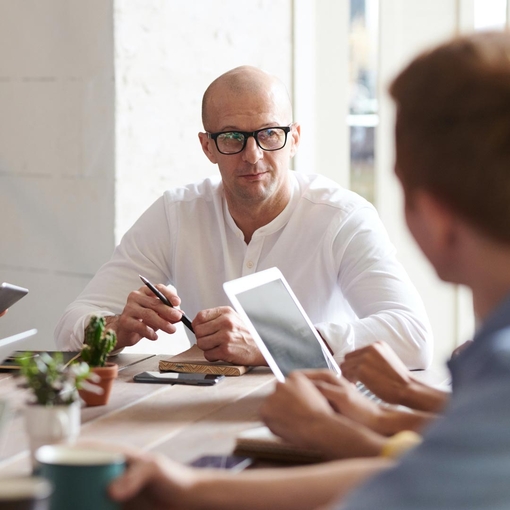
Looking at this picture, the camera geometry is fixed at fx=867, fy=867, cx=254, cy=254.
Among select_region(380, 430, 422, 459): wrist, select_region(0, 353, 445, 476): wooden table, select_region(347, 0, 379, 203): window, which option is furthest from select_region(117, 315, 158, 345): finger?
select_region(347, 0, 379, 203): window

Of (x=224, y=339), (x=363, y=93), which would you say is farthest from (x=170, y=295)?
(x=363, y=93)

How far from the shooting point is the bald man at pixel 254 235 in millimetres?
2330

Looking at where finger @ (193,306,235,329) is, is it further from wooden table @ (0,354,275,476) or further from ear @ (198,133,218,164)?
ear @ (198,133,218,164)

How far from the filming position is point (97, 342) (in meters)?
1.63

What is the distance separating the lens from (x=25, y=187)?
3.39 meters

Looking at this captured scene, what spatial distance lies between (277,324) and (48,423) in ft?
2.17

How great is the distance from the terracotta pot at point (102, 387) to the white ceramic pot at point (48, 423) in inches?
14.4

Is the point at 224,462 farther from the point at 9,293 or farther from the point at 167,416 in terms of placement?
the point at 9,293

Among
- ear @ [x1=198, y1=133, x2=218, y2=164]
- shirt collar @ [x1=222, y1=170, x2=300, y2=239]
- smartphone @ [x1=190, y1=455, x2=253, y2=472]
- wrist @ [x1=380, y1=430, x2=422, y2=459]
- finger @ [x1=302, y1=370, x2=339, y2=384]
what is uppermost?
ear @ [x1=198, y1=133, x2=218, y2=164]

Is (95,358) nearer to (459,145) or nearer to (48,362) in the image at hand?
(48,362)

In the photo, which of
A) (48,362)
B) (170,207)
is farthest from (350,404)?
(170,207)

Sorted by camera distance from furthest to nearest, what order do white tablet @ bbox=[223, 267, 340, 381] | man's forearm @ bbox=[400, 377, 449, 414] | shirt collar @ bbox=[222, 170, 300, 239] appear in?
shirt collar @ bbox=[222, 170, 300, 239], white tablet @ bbox=[223, 267, 340, 381], man's forearm @ bbox=[400, 377, 449, 414]

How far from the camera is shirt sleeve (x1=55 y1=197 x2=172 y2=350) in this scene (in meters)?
2.46

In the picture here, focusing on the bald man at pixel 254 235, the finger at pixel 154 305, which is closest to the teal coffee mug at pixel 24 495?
the finger at pixel 154 305
